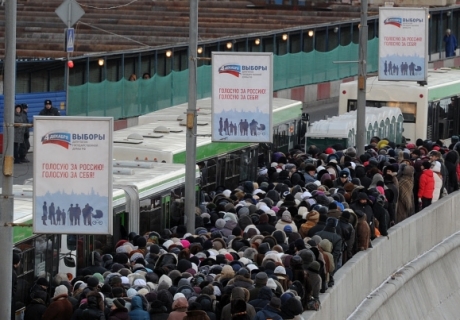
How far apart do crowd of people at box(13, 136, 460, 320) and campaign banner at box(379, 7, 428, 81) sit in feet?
14.5

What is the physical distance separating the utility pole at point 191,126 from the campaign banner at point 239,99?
1.21 ft

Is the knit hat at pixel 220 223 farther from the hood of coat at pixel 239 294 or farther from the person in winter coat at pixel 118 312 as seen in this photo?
the person in winter coat at pixel 118 312

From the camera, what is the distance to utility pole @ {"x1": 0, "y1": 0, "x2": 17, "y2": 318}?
17.5 metres

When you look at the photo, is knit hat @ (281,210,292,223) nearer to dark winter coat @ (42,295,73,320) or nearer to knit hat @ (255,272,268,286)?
knit hat @ (255,272,268,286)

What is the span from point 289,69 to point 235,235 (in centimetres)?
2729

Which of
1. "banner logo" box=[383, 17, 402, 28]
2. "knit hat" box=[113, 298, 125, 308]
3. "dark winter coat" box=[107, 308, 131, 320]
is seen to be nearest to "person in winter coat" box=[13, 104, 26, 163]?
"banner logo" box=[383, 17, 402, 28]

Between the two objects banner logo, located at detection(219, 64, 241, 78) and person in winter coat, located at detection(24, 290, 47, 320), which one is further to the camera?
banner logo, located at detection(219, 64, 241, 78)

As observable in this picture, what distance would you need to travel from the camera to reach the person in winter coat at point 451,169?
32.1 m

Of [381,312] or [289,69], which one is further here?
[289,69]

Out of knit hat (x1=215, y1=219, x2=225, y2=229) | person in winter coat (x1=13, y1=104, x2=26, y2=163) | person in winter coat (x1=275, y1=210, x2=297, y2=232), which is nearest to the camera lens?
person in winter coat (x1=275, y1=210, x2=297, y2=232)

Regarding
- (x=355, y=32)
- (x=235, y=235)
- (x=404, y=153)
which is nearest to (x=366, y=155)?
(x=404, y=153)

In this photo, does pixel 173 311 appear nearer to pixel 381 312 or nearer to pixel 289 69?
pixel 381 312

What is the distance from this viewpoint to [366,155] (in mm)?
31031

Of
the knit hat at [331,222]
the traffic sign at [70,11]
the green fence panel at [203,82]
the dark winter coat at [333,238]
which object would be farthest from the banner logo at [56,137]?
the green fence panel at [203,82]
